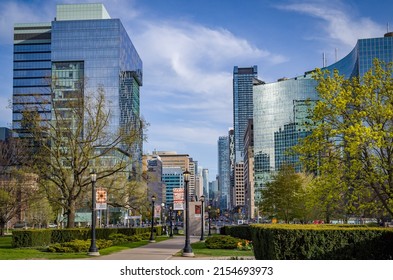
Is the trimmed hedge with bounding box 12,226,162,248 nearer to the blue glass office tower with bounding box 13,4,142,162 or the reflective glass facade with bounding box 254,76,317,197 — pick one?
the blue glass office tower with bounding box 13,4,142,162

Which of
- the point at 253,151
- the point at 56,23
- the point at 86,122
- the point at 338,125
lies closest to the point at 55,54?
the point at 56,23

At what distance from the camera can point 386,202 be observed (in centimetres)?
2459

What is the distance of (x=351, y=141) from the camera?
72.1ft

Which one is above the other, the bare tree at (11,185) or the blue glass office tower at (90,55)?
the blue glass office tower at (90,55)

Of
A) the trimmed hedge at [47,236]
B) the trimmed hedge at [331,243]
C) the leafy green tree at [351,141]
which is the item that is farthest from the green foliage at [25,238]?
the trimmed hedge at [331,243]

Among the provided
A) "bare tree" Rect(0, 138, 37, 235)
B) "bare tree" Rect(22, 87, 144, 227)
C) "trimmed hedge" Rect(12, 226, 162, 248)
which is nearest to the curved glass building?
"bare tree" Rect(0, 138, 37, 235)

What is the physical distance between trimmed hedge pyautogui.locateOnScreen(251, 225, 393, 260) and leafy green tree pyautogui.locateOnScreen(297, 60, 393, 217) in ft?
17.9

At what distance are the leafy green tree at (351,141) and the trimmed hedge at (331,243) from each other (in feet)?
17.9

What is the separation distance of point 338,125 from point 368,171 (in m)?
2.47

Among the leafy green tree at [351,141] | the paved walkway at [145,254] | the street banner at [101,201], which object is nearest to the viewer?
the leafy green tree at [351,141]

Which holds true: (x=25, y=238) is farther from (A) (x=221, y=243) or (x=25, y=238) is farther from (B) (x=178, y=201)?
(A) (x=221, y=243)

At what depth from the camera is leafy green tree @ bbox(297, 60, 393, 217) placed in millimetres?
23031

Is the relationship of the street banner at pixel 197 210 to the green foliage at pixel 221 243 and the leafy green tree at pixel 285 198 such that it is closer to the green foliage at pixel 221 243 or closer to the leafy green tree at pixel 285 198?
the leafy green tree at pixel 285 198

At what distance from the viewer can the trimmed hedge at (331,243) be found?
17.1 m
